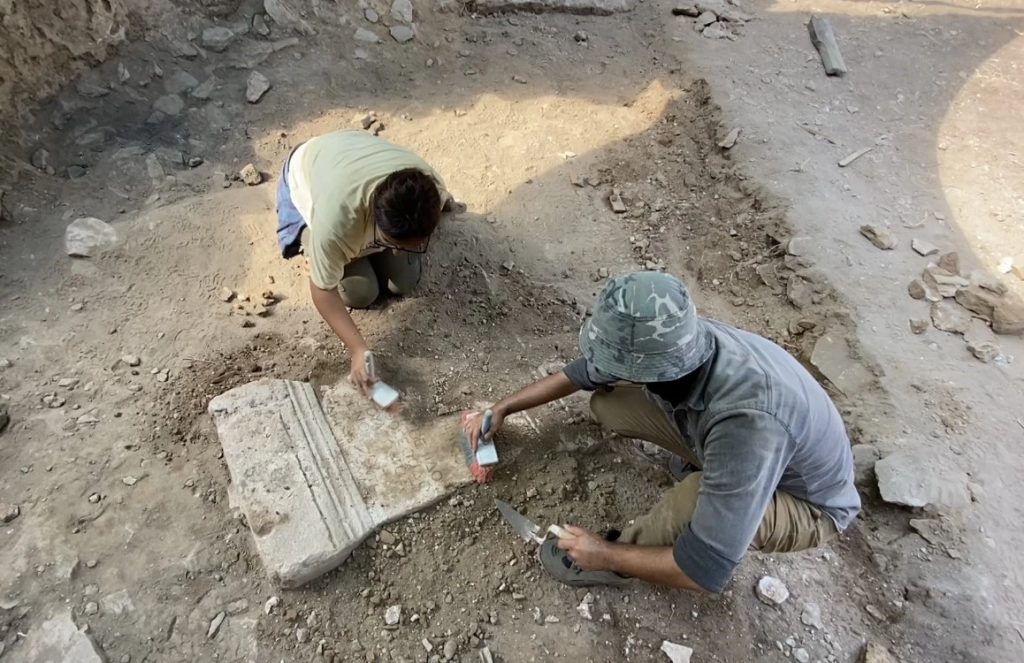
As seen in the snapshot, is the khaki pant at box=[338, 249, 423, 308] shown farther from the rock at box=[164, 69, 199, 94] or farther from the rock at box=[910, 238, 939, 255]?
the rock at box=[910, 238, 939, 255]

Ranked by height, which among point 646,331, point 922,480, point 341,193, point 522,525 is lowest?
point 922,480

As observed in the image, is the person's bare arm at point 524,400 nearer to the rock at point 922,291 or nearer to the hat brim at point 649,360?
the hat brim at point 649,360

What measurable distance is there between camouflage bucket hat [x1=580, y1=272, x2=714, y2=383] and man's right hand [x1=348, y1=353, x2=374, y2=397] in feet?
4.08

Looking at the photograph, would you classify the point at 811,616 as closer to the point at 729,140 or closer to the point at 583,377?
the point at 583,377

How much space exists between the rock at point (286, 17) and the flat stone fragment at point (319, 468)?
2901mm

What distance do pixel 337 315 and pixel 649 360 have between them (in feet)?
4.78

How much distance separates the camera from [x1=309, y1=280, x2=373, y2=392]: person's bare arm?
8.56 feet

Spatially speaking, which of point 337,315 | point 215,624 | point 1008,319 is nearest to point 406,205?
point 337,315

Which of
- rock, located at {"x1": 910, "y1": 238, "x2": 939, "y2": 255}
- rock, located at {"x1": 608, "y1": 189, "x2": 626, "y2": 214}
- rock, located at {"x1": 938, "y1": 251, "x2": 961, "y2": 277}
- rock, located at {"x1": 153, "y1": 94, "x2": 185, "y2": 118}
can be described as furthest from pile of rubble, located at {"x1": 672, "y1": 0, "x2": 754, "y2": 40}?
rock, located at {"x1": 153, "y1": 94, "x2": 185, "y2": 118}

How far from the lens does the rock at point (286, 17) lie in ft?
14.2

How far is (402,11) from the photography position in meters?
4.73

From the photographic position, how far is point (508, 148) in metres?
4.25

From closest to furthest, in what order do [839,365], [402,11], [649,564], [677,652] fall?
[649,564]
[677,652]
[839,365]
[402,11]

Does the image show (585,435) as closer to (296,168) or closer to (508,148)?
(296,168)
